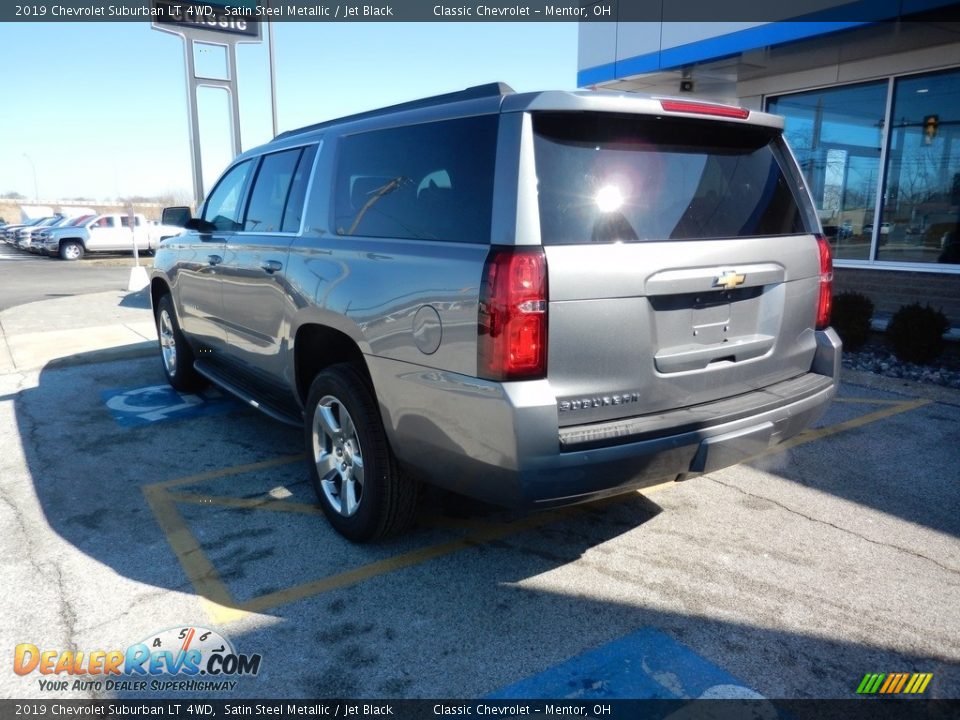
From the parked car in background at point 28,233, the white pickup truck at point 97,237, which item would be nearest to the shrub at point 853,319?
the white pickup truck at point 97,237

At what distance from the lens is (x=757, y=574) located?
Result: 324 cm

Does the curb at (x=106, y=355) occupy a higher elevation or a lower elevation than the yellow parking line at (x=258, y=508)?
higher

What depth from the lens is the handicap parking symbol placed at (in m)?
5.69

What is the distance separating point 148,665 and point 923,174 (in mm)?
10025

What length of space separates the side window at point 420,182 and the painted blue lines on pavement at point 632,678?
1.63m

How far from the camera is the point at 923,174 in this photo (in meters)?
8.95

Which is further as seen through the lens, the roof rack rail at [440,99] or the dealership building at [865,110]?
the dealership building at [865,110]

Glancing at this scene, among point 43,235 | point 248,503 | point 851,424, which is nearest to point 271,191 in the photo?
point 248,503

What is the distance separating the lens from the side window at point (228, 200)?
4.90 meters

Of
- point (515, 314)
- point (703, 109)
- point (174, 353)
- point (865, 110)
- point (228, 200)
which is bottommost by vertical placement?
point (174, 353)

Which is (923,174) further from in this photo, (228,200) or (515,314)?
(515,314)

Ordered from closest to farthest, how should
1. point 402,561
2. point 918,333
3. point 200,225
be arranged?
point 402,561 → point 200,225 → point 918,333

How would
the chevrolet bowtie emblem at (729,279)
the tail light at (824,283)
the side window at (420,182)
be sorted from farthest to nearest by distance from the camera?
1. the tail light at (824,283)
2. the chevrolet bowtie emblem at (729,279)
3. the side window at (420,182)

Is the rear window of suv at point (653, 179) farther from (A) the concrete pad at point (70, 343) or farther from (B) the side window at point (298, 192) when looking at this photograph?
(A) the concrete pad at point (70, 343)
